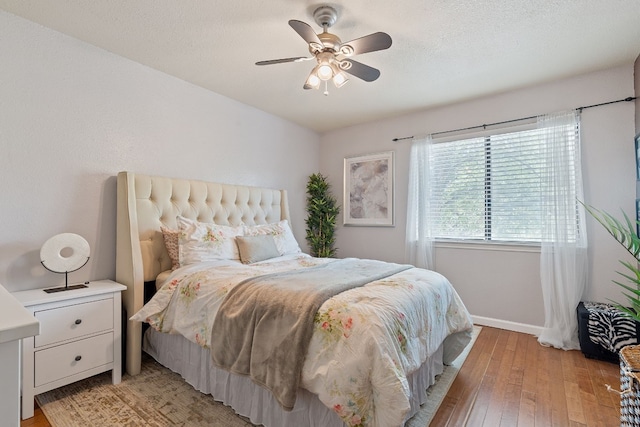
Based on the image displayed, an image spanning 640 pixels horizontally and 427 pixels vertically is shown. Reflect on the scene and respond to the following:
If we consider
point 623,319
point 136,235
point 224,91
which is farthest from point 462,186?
point 136,235

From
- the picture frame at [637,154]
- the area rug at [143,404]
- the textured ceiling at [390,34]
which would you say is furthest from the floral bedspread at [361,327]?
the picture frame at [637,154]

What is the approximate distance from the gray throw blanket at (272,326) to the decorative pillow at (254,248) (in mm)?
800

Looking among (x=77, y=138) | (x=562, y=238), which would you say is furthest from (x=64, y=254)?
(x=562, y=238)

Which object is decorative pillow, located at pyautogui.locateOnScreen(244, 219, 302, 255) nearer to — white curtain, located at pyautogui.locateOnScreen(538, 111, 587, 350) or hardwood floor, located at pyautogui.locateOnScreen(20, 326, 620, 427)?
hardwood floor, located at pyautogui.locateOnScreen(20, 326, 620, 427)

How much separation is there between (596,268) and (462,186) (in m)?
1.44

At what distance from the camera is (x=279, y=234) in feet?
10.8

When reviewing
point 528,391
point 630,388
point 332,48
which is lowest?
point 528,391

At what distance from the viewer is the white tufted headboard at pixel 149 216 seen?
7.73 feet

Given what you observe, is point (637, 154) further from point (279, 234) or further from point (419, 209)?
point (279, 234)

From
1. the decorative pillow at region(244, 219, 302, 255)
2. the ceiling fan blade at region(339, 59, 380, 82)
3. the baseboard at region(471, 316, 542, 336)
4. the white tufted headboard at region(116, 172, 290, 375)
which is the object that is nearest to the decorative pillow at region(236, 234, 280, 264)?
the decorative pillow at region(244, 219, 302, 255)

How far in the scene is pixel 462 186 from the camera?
3.63 metres

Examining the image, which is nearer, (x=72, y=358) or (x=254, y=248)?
(x=72, y=358)

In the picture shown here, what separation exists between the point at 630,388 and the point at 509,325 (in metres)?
1.97

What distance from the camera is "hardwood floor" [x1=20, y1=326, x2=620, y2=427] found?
1.82 meters
